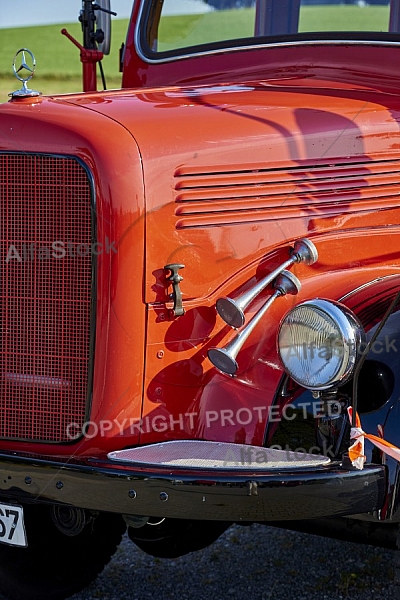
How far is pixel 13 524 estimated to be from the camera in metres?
2.66

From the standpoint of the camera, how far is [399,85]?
3297 mm

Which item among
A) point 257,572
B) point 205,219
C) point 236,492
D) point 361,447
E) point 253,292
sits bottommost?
point 257,572

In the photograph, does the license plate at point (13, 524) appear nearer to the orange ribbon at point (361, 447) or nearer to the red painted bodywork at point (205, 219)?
the red painted bodywork at point (205, 219)

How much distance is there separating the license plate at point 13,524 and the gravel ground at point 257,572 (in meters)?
0.83

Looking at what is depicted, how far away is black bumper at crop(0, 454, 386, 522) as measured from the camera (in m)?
2.32

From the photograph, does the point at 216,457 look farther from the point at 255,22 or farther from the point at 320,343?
the point at 255,22

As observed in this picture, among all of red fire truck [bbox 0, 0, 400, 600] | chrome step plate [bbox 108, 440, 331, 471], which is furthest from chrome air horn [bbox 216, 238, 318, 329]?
chrome step plate [bbox 108, 440, 331, 471]

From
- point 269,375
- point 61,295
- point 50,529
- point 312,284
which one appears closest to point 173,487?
point 269,375

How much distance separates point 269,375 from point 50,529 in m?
1.14

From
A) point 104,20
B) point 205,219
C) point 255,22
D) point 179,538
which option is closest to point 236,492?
point 205,219

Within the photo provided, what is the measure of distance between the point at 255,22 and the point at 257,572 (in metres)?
2.20

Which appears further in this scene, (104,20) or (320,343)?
(104,20)

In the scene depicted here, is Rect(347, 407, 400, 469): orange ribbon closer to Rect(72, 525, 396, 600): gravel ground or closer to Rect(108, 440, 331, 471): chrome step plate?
Rect(108, 440, 331, 471): chrome step plate

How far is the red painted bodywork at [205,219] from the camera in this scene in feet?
8.25
